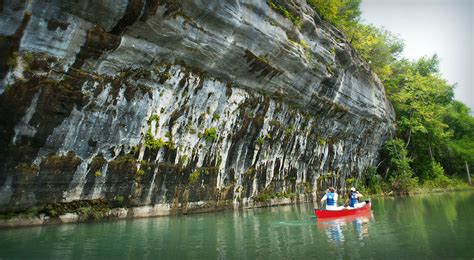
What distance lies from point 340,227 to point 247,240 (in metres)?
3.75

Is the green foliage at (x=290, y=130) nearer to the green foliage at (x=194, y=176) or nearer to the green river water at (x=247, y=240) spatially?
the green foliage at (x=194, y=176)

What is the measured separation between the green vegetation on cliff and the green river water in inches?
763

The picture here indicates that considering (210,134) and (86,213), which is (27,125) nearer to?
(86,213)

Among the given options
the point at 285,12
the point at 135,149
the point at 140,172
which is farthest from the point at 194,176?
the point at 285,12

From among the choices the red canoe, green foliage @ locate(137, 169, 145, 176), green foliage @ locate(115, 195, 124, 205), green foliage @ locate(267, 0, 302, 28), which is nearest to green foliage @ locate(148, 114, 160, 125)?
green foliage @ locate(137, 169, 145, 176)

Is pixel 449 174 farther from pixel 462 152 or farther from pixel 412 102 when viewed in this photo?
pixel 412 102

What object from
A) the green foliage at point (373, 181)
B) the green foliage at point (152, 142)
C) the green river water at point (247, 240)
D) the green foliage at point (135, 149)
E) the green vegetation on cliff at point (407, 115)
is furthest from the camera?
the green foliage at point (373, 181)

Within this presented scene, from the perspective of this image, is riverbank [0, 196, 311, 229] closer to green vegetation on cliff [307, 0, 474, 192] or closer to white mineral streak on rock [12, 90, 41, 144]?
white mineral streak on rock [12, 90, 41, 144]

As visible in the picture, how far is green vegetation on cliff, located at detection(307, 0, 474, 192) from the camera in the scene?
29.5 metres

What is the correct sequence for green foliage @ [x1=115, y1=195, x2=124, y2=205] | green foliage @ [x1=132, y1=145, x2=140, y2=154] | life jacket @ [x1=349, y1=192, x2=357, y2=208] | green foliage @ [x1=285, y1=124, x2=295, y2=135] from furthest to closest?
1. green foliage @ [x1=285, y1=124, x2=295, y2=135]
2. life jacket @ [x1=349, y1=192, x2=357, y2=208]
3. green foliage @ [x1=132, y1=145, x2=140, y2=154]
4. green foliage @ [x1=115, y1=195, x2=124, y2=205]

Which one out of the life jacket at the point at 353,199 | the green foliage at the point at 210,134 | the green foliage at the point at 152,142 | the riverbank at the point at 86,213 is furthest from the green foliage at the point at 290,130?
the green foliage at the point at 152,142

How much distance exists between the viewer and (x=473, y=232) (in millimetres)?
8953

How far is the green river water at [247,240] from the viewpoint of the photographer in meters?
7.03

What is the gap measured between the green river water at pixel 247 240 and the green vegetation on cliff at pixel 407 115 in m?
19.4
